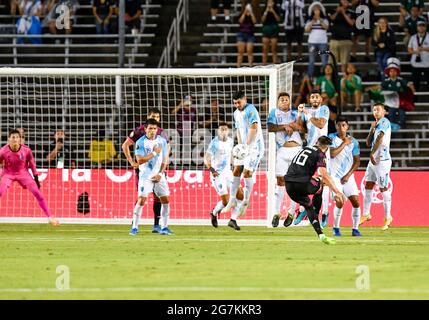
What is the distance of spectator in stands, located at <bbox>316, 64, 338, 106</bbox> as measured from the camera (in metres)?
32.2

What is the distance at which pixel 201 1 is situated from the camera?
38.1m

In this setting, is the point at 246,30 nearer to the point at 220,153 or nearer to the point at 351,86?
the point at 351,86

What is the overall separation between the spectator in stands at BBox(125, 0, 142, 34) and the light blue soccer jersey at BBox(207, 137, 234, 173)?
11.0m

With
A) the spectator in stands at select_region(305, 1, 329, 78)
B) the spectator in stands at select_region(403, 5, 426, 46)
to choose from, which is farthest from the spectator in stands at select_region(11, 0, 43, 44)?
the spectator in stands at select_region(403, 5, 426, 46)

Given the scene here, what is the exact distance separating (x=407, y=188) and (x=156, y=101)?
20.1ft

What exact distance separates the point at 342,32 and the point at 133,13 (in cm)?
644

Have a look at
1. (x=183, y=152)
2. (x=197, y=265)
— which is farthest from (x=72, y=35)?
(x=197, y=265)

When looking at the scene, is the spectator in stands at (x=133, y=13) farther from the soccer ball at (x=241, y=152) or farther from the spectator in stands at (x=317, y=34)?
the soccer ball at (x=241, y=152)

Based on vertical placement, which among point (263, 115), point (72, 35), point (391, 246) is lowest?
point (391, 246)

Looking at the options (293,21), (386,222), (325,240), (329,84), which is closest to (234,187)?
(386,222)

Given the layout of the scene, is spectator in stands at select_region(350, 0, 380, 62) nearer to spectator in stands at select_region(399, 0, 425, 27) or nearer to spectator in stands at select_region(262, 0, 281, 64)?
spectator in stands at select_region(399, 0, 425, 27)

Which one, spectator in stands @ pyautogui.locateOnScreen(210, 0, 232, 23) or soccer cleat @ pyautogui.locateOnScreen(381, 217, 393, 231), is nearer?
soccer cleat @ pyautogui.locateOnScreen(381, 217, 393, 231)

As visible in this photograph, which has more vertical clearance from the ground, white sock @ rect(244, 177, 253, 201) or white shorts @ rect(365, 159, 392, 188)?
white shorts @ rect(365, 159, 392, 188)
